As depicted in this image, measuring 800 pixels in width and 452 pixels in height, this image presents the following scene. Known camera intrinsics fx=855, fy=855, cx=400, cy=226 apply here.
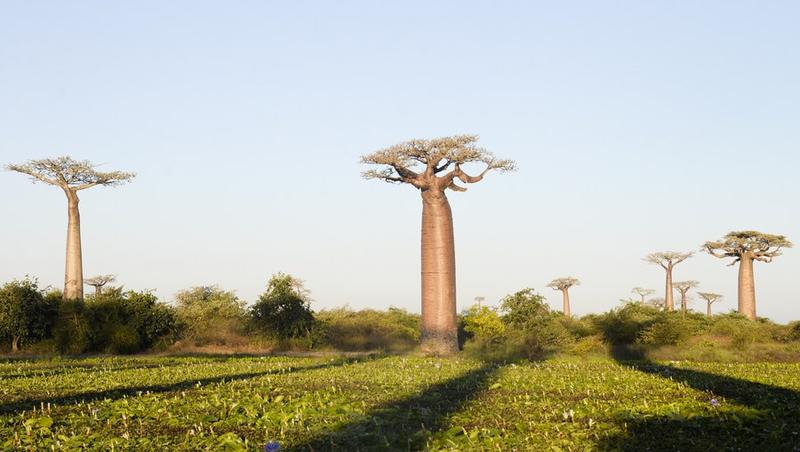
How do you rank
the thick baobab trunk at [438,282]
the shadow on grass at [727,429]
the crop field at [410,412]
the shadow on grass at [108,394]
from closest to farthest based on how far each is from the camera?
the shadow on grass at [727,429]
the crop field at [410,412]
the shadow on grass at [108,394]
the thick baobab trunk at [438,282]

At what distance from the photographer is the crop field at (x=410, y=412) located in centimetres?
789

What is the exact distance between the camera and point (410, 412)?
972 cm

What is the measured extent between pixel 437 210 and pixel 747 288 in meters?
25.1

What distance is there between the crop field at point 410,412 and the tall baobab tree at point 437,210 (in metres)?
12.8

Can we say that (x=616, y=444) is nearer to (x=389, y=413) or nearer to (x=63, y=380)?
(x=389, y=413)

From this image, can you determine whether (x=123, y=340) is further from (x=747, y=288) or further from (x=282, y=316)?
(x=747, y=288)

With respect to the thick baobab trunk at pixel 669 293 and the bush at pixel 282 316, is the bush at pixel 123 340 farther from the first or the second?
the thick baobab trunk at pixel 669 293

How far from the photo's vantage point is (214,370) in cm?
1709

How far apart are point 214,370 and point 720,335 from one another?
2137 centimetres

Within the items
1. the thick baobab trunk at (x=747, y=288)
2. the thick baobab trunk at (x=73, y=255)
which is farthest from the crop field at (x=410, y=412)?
the thick baobab trunk at (x=747, y=288)

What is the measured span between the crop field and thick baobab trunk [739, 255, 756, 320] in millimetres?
33270

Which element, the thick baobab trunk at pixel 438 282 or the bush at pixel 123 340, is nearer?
the thick baobab trunk at pixel 438 282

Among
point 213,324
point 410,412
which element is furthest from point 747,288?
point 410,412

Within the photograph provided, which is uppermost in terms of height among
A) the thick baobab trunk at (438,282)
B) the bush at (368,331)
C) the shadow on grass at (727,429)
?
the thick baobab trunk at (438,282)
